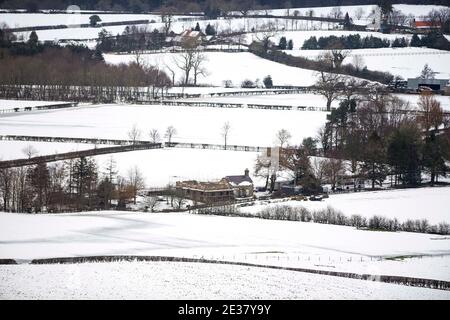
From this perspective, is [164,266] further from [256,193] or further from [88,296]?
[256,193]

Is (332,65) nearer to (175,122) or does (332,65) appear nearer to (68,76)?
(68,76)

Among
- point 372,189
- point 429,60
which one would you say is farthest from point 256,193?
point 429,60

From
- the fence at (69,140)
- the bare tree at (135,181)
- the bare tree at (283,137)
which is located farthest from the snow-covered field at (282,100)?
the bare tree at (135,181)

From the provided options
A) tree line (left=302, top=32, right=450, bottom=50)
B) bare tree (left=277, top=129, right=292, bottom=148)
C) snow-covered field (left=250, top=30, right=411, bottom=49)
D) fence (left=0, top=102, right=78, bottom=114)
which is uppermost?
snow-covered field (left=250, top=30, right=411, bottom=49)

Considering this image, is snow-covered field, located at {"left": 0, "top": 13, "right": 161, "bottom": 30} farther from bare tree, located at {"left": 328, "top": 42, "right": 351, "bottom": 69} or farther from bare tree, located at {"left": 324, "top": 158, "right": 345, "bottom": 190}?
bare tree, located at {"left": 324, "top": 158, "right": 345, "bottom": 190}

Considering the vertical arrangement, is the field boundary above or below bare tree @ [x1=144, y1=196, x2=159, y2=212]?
below

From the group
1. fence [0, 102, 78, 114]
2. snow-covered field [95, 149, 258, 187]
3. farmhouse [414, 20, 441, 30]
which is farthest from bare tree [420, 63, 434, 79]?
snow-covered field [95, 149, 258, 187]

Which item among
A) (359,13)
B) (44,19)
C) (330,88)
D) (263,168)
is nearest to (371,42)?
(359,13)

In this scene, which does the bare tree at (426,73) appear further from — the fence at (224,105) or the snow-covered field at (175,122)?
the snow-covered field at (175,122)
